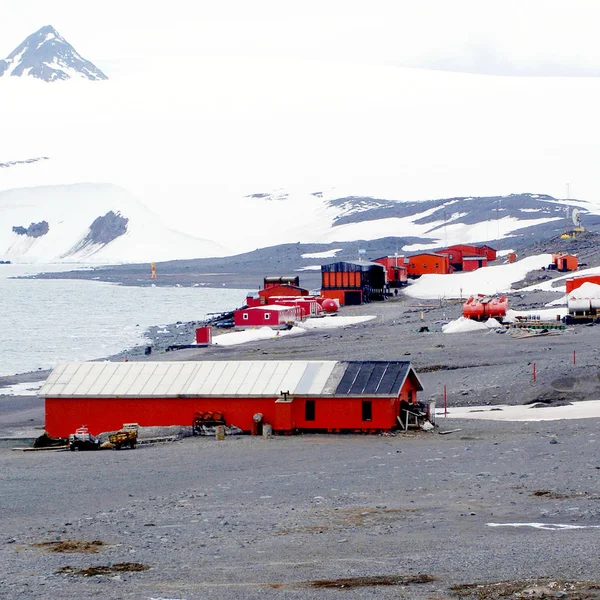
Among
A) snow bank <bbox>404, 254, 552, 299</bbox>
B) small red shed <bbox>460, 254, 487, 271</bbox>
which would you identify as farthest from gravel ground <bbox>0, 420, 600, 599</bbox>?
small red shed <bbox>460, 254, 487, 271</bbox>

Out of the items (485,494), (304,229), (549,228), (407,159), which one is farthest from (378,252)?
(485,494)

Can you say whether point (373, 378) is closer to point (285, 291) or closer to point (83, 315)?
point (285, 291)

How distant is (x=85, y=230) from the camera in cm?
15675

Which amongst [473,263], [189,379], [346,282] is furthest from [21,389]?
[473,263]

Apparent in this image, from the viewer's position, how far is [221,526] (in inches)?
427

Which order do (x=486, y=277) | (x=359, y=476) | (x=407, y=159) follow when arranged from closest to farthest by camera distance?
(x=359, y=476), (x=486, y=277), (x=407, y=159)

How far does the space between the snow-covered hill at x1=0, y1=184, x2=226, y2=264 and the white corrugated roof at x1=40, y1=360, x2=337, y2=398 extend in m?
114

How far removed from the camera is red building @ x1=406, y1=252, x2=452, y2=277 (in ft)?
196

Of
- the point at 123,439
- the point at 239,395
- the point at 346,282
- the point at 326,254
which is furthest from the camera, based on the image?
the point at 326,254

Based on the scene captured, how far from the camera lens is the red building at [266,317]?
3866 cm

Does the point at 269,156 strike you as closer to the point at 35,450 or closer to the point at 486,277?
the point at 486,277

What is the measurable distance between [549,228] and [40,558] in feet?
298

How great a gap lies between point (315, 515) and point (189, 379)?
Result: 24.5 ft

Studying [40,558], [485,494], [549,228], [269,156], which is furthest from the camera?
[269,156]
